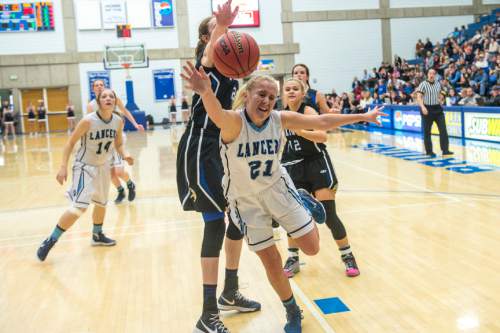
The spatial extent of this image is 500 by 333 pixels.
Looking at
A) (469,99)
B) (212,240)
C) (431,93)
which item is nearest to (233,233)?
(212,240)

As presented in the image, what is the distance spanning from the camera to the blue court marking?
12.0 ft

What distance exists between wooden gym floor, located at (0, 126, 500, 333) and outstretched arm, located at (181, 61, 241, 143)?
1286 mm

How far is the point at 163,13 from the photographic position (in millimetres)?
26172

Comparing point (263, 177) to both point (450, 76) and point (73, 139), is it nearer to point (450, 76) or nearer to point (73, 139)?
point (73, 139)

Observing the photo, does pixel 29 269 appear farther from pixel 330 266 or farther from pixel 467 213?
pixel 467 213

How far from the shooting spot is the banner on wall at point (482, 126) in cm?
1240

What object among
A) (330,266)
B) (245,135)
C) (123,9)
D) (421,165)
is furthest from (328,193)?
(123,9)

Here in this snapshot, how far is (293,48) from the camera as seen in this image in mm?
27141

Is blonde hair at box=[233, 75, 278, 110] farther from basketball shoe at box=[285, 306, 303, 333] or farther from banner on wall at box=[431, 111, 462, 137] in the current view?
banner on wall at box=[431, 111, 462, 137]

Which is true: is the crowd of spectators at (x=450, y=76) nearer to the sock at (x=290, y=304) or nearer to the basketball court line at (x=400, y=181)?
the basketball court line at (x=400, y=181)

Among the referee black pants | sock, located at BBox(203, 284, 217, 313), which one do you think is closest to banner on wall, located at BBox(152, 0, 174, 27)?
the referee black pants

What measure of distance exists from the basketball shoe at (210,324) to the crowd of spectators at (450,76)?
38.6 ft

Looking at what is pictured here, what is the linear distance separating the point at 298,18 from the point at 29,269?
23.9 meters

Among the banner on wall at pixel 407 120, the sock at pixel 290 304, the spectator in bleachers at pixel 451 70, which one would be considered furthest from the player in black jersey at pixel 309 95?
the banner on wall at pixel 407 120
